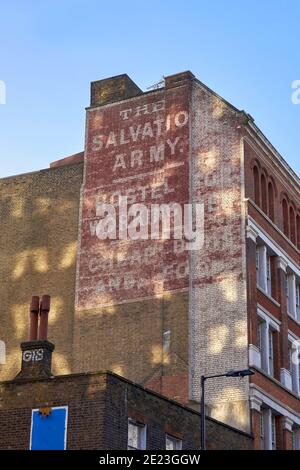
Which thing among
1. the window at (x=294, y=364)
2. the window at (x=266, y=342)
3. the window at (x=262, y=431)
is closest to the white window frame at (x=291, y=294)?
the window at (x=294, y=364)

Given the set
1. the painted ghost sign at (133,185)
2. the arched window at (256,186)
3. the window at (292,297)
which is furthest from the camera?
the window at (292,297)

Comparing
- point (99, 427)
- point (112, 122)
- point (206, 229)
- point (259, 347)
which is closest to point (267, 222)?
point (206, 229)

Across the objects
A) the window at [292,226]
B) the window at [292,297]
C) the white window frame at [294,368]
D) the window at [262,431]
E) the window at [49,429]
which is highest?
the window at [292,226]

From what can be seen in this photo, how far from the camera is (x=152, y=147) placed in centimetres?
5041

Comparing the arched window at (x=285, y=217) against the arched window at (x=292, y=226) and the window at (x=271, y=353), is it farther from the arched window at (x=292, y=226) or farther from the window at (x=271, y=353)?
the window at (x=271, y=353)

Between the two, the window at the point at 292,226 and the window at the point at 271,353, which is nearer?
the window at the point at 271,353

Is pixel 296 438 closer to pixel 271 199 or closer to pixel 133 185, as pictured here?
pixel 271 199

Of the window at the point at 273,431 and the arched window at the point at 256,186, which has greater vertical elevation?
the arched window at the point at 256,186

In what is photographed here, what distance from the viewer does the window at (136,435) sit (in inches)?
1385

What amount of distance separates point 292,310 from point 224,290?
19.6 ft

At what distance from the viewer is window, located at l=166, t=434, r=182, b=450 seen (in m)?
37.0

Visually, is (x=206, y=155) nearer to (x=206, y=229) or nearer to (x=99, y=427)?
(x=206, y=229)

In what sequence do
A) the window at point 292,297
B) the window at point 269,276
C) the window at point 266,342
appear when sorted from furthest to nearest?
the window at point 292,297, the window at point 269,276, the window at point 266,342

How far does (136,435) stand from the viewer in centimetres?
3556
